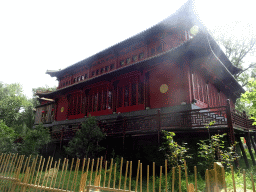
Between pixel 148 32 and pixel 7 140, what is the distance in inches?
451

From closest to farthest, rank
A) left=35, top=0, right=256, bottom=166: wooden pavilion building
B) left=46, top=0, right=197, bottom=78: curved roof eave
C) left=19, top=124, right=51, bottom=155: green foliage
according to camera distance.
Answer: left=35, top=0, right=256, bottom=166: wooden pavilion building
left=19, top=124, right=51, bottom=155: green foliage
left=46, top=0, right=197, bottom=78: curved roof eave

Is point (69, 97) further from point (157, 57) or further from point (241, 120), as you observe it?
point (241, 120)

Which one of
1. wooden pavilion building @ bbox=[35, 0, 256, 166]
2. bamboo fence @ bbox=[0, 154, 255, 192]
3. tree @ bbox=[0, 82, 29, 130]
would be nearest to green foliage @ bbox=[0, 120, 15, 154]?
wooden pavilion building @ bbox=[35, 0, 256, 166]

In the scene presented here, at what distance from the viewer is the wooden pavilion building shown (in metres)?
7.92

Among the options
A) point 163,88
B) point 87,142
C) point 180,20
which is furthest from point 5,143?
point 180,20

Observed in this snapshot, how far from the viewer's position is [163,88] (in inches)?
426

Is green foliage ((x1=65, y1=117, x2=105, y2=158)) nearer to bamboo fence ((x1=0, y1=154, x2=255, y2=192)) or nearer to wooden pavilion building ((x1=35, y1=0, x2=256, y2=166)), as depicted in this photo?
wooden pavilion building ((x1=35, y1=0, x2=256, y2=166))

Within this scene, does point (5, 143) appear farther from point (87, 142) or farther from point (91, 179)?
point (91, 179)

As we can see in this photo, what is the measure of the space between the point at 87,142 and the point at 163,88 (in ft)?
17.9

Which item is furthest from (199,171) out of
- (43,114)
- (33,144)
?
(43,114)

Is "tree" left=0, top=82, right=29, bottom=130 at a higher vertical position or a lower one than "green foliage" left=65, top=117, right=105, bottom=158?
higher

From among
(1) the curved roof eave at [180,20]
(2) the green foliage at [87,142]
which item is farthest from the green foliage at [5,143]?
(1) the curved roof eave at [180,20]

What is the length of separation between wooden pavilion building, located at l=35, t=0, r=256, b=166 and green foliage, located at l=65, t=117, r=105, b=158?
0.76 meters

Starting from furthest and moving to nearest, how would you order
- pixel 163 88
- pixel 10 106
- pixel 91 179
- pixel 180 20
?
pixel 10 106 → pixel 180 20 → pixel 163 88 → pixel 91 179
